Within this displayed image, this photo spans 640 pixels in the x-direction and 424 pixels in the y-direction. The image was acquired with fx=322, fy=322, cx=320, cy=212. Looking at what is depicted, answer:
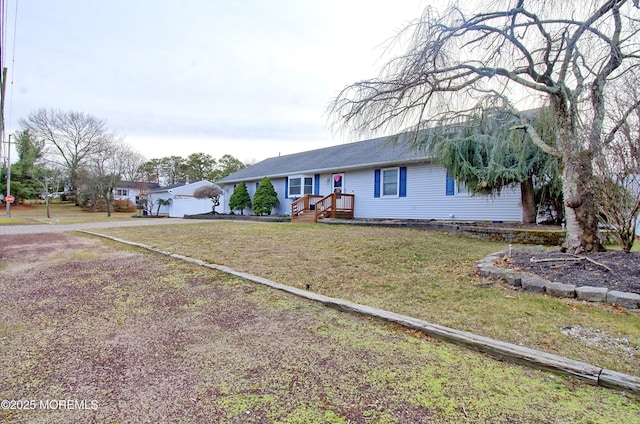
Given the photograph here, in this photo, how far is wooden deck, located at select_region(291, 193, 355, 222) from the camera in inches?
547

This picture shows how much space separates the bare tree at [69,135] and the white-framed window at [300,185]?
1016 inches

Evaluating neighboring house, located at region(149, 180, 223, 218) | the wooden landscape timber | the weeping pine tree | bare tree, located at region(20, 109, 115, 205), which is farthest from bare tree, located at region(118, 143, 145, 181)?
the wooden landscape timber

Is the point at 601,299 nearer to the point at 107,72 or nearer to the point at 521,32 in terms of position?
the point at 521,32

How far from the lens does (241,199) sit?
63.8 feet

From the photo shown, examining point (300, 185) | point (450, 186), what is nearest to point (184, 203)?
point (300, 185)

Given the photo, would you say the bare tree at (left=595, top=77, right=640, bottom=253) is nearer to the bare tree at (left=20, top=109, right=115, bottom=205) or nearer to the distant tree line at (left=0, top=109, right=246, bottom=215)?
the distant tree line at (left=0, top=109, right=246, bottom=215)

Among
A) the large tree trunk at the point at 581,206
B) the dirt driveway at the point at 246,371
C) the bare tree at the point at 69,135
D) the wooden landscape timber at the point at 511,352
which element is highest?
the bare tree at the point at 69,135

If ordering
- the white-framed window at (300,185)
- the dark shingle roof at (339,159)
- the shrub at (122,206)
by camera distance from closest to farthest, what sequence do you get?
the dark shingle roof at (339,159)
the white-framed window at (300,185)
the shrub at (122,206)

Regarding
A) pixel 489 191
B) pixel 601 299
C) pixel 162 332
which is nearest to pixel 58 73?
pixel 162 332

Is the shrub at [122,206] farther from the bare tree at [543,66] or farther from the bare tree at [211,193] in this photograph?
the bare tree at [543,66]

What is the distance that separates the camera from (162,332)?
2654mm

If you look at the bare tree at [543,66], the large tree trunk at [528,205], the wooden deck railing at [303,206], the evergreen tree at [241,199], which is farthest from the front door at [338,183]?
the bare tree at [543,66]

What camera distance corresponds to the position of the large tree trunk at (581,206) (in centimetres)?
479

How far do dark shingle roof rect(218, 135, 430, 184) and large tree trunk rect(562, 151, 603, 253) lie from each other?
491 centimetres
